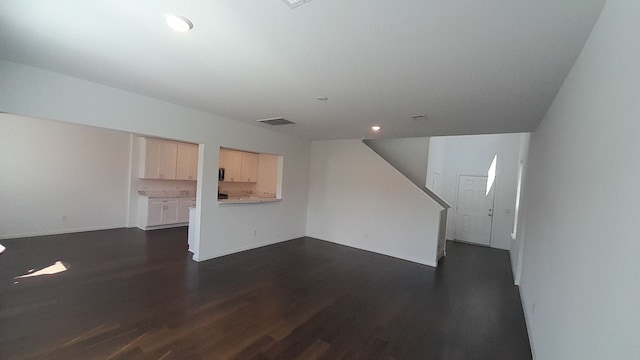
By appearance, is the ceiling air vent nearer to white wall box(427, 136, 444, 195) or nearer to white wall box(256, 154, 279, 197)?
white wall box(256, 154, 279, 197)

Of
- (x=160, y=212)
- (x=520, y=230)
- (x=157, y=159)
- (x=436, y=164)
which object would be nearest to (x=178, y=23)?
(x=520, y=230)

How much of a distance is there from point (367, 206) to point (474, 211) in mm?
3482

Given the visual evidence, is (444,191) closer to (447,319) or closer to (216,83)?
(447,319)

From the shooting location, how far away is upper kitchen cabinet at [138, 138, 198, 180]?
6.46m

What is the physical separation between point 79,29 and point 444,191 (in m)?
8.22

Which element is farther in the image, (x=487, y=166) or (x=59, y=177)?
(x=487, y=166)

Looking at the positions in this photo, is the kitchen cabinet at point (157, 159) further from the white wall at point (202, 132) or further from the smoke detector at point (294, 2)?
the smoke detector at point (294, 2)

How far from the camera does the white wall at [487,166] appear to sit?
6.45 m

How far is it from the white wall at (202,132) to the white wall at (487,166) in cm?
381

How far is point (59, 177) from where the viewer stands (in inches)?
216

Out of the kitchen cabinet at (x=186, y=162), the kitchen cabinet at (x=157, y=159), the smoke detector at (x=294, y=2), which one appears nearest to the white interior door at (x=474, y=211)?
the smoke detector at (x=294, y=2)

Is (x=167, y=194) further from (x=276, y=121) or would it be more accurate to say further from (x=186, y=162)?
(x=276, y=121)

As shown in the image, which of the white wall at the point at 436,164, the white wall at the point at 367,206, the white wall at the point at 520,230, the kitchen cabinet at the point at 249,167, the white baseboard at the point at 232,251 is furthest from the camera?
the kitchen cabinet at the point at 249,167

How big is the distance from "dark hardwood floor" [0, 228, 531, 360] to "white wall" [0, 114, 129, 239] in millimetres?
686
